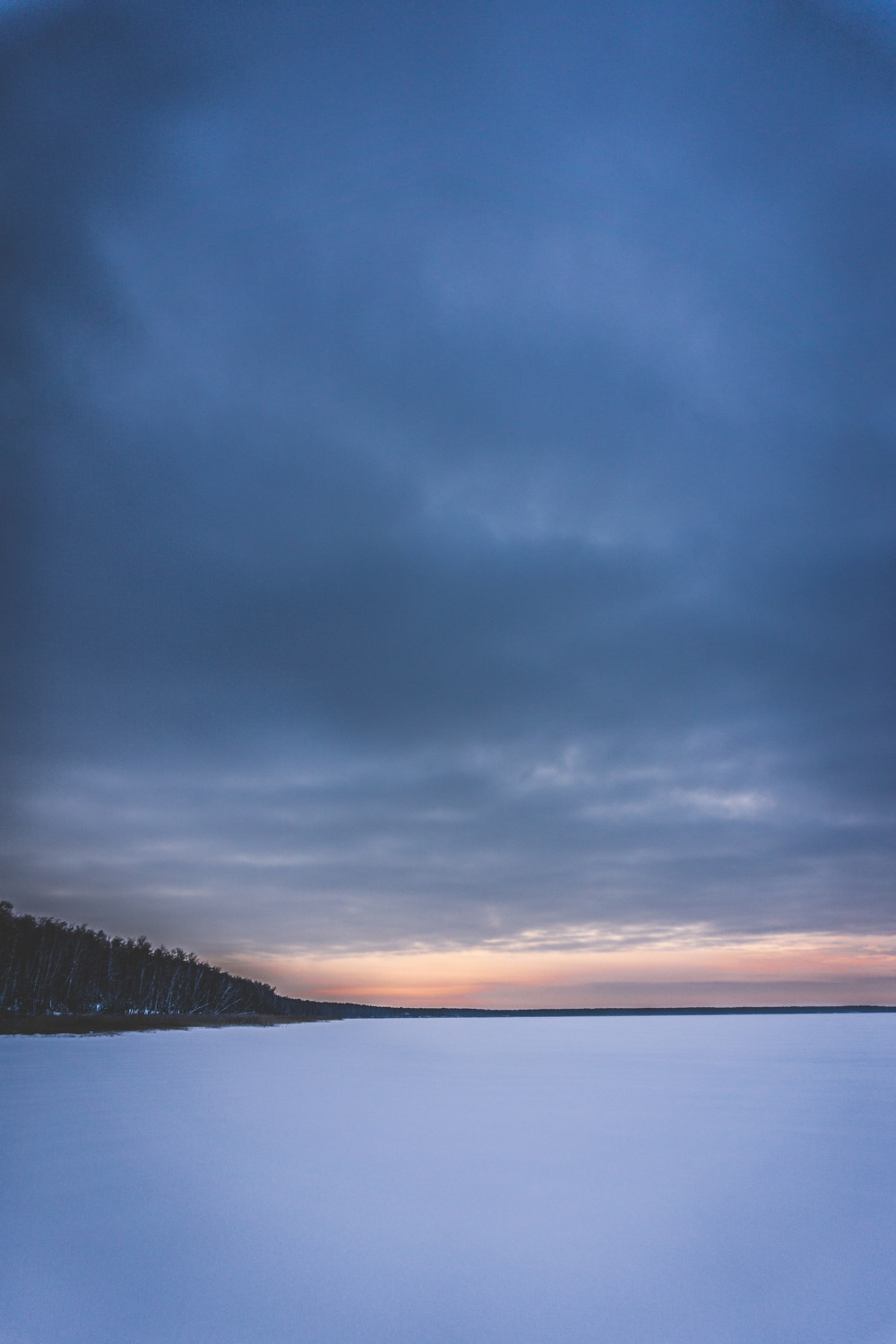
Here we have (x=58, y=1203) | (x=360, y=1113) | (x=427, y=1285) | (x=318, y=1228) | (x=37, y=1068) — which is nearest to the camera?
(x=427, y=1285)

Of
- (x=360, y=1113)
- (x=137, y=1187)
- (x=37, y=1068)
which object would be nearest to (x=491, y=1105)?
(x=360, y=1113)

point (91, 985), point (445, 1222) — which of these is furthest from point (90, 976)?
point (445, 1222)

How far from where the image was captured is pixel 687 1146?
11625mm

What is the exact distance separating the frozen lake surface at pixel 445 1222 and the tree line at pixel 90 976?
2961 inches

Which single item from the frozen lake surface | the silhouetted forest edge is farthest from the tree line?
the frozen lake surface

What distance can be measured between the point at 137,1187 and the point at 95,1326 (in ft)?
13.7

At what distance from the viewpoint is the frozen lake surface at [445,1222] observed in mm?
5602

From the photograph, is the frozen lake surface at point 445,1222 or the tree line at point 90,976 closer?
the frozen lake surface at point 445,1222

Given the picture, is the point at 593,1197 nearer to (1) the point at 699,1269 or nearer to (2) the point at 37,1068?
(1) the point at 699,1269

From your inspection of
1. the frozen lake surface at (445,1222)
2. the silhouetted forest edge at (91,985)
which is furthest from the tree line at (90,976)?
the frozen lake surface at (445,1222)

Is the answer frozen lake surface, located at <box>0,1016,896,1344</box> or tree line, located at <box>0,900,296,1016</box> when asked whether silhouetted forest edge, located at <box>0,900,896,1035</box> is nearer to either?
tree line, located at <box>0,900,296,1016</box>

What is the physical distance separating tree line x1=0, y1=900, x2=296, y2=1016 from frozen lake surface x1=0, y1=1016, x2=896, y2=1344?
75.2 m

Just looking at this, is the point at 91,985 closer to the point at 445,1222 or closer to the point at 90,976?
the point at 90,976

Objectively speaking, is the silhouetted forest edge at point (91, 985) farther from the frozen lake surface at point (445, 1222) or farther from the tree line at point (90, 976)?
the frozen lake surface at point (445, 1222)
